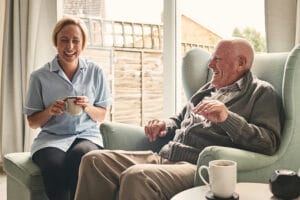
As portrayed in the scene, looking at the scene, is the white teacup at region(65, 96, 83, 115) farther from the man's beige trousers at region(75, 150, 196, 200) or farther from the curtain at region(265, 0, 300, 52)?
the curtain at region(265, 0, 300, 52)

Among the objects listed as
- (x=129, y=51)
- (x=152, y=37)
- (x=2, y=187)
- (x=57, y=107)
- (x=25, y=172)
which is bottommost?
(x=2, y=187)

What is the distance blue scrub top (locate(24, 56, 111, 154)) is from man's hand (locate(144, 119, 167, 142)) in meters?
0.33

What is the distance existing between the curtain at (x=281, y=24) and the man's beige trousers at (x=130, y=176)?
2.76 feet

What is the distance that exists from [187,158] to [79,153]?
0.58m

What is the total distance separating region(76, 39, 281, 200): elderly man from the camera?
5.41 ft

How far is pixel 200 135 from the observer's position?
1900 mm

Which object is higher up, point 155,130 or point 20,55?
point 20,55

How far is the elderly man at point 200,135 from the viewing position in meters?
1.65

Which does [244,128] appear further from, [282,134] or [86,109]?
[86,109]

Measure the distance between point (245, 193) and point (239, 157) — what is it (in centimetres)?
22

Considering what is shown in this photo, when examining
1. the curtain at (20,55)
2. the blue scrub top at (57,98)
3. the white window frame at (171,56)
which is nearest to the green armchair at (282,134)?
the blue scrub top at (57,98)

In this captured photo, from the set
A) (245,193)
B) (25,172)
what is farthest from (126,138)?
(245,193)

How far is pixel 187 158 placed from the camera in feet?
6.17

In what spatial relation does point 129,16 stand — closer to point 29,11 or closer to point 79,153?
point 29,11
